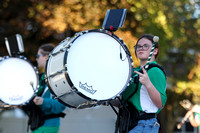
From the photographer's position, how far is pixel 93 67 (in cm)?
329

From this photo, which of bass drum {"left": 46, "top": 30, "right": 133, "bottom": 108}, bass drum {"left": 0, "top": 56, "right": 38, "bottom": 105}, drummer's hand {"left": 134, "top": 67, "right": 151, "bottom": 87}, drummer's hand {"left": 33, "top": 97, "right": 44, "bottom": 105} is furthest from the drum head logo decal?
bass drum {"left": 0, "top": 56, "right": 38, "bottom": 105}

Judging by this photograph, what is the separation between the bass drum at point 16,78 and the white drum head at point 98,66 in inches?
58.2

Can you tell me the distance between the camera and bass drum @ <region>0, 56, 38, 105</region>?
464cm

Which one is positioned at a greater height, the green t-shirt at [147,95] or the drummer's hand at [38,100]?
the green t-shirt at [147,95]

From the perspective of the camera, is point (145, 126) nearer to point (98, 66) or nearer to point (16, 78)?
point (98, 66)

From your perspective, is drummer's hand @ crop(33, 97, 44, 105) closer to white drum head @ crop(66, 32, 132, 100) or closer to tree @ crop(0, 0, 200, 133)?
white drum head @ crop(66, 32, 132, 100)

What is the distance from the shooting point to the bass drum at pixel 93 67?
10.5 feet

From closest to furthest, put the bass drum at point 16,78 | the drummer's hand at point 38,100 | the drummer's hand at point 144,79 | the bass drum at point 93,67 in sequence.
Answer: the drummer's hand at point 144,79, the bass drum at point 93,67, the drummer's hand at point 38,100, the bass drum at point 16,78

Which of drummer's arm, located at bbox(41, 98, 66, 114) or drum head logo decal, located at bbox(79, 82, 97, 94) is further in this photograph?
drummer's arm, located at bbox(41, 98, 66, 114)

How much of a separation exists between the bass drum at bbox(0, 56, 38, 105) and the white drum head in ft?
4.85

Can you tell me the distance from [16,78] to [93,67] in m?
1.79

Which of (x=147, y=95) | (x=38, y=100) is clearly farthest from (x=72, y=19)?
(x=147, y=95)

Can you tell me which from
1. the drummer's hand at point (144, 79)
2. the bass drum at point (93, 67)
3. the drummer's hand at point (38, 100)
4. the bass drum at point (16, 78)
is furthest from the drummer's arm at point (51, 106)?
the drummer's hand at point (144, 79)

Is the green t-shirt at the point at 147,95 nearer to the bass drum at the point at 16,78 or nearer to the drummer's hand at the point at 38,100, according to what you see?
the drummer's hand at the point at 38,100
